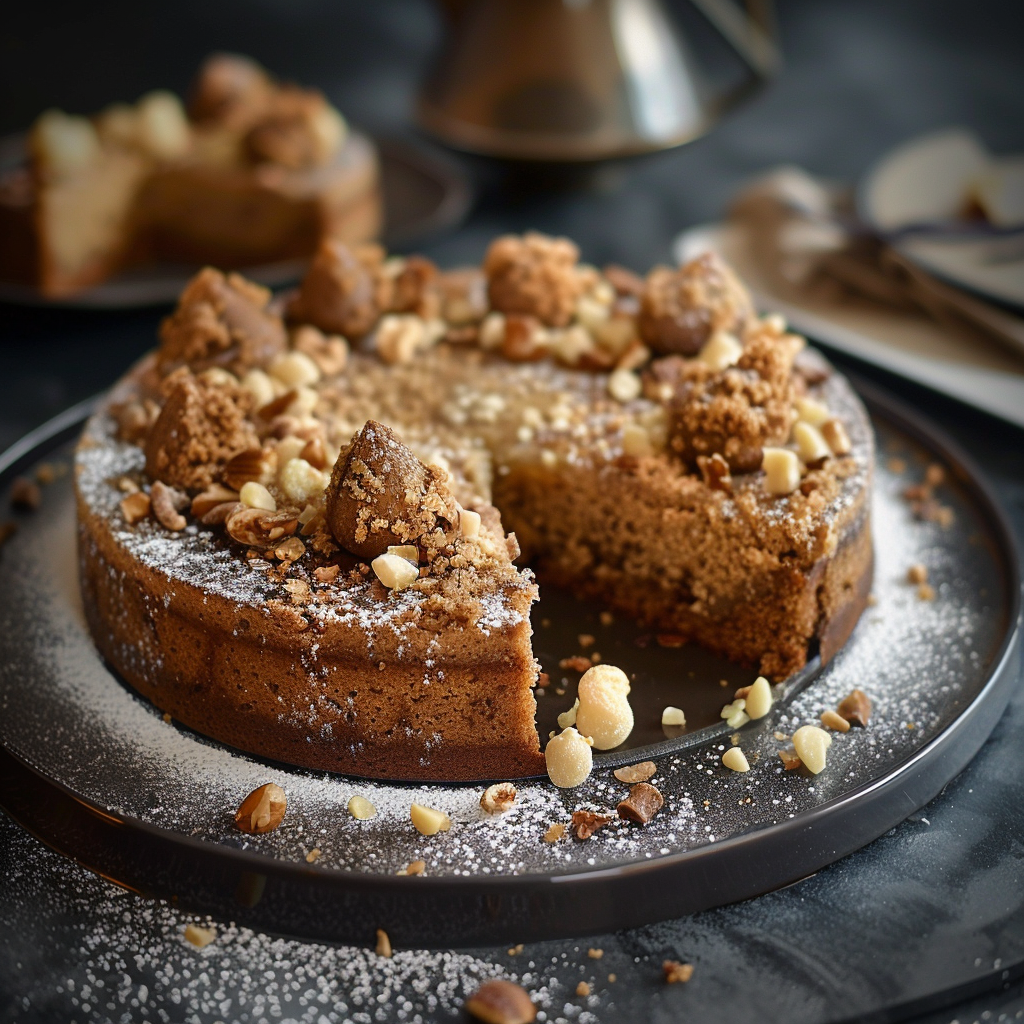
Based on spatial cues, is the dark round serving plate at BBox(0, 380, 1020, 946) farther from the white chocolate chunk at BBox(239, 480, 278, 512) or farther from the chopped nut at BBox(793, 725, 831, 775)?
the white chocolate chunk at BBox(239, 480, 278, 512)

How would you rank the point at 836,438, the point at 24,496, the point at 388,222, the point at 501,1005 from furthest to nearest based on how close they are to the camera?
the point at 388,222 < the point at 24,496 < the point at 836,438 < the point at 501,1005

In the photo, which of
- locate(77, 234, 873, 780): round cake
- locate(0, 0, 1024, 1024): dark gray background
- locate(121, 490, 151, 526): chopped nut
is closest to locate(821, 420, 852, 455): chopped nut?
locate(77, 234, 873, 780): round cake

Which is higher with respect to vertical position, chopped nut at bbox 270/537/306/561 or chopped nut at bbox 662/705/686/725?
chopped nut at bbox 270/537/306/561

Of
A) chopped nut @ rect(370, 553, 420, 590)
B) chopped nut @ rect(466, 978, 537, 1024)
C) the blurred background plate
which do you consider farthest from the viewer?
the blurred background plate

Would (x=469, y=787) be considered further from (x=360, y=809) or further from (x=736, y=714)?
(x=736, y=714)

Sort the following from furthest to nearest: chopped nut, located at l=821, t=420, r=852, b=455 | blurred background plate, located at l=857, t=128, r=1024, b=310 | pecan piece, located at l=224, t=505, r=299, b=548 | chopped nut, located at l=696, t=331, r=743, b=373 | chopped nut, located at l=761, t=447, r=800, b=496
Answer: blurred background plate, located at l=857, t=128, r=1024, b=310 → chopped nut, located at l=696, t=331, r=743, b=373 → chopped nut, located at l=821, t=420, r=852, b=455 → chopped nut, located at l=761, t=447, r=800, b=496 → pecan piece, located at l=224, t=505, r=299, b=548

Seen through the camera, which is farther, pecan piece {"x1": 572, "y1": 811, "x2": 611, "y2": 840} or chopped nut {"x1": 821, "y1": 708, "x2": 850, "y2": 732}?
chopped nut {"x1": 821, "y1": 708, "x2": 850, "y2": 732}

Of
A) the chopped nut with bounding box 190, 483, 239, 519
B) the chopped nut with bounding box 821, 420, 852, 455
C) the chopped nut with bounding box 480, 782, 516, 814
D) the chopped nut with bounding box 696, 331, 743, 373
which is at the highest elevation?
the chopped nut with bounding box 696, 331, 743, 373

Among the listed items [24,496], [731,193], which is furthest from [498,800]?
[731,193]
